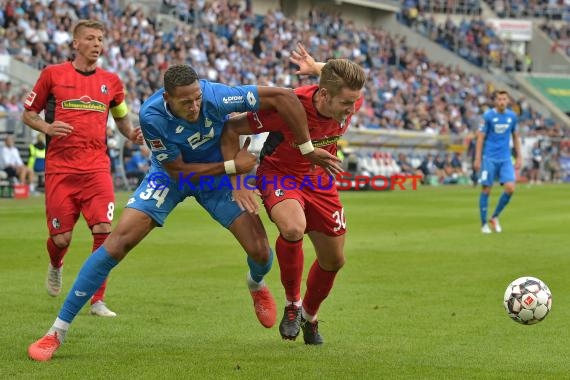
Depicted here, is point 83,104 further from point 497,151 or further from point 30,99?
point 497,151

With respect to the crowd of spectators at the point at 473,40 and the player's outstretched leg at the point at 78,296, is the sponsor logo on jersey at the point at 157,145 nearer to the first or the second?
the player's outstretched leg at the point at 78,296

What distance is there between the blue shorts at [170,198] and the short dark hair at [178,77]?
0.87 m

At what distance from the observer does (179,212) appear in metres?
24.6

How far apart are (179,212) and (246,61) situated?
19.0 m

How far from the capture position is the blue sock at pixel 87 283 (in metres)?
7.58

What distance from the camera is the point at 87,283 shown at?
7.60 m

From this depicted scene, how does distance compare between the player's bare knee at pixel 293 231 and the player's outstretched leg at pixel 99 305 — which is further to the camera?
the player's outstretched leg at pixel 99 305

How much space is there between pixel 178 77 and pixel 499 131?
43.9ft

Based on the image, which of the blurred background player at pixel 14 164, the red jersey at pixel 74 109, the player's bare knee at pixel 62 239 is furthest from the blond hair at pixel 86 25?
the blurred background player at pixel 14 164

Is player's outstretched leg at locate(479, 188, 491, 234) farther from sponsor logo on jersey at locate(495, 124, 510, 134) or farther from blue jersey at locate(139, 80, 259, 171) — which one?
blue jersey at locate(139, 80, 259, 171)

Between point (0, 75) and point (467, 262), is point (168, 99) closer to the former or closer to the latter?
point (467, 262)

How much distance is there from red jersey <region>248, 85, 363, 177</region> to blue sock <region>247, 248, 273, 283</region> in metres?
0.75

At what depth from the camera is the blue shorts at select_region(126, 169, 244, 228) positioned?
7.96m

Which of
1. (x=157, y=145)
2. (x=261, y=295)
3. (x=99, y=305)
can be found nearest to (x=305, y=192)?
(x=261, y=295)
